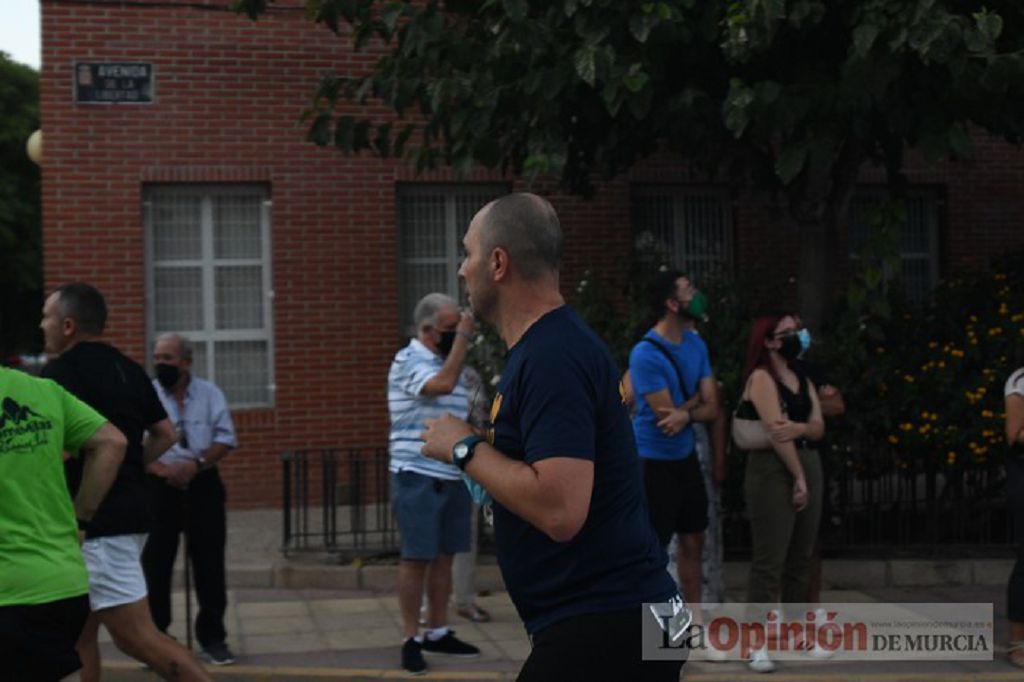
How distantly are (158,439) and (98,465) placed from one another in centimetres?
135

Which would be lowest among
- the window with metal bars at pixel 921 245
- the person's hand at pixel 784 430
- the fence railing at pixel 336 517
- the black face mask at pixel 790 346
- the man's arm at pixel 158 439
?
the fence railing at pixel 336 517

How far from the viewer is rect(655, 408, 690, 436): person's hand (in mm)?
7215

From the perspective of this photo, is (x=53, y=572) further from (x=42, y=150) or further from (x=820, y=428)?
(x=42, y=150)

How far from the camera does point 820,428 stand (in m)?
7.35

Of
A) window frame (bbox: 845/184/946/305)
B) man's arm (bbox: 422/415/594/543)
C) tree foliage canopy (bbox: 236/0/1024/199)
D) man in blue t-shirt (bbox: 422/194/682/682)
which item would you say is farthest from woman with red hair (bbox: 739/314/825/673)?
window frame (bbox: 845/184/946/305)

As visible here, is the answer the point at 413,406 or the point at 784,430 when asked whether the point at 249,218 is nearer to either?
the point at 413,406

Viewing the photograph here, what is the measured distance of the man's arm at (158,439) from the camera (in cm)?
612

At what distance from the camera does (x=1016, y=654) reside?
7.25 metres

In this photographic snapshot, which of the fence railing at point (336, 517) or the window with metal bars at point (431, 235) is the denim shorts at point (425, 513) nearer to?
the fence railing at point (336, 517)

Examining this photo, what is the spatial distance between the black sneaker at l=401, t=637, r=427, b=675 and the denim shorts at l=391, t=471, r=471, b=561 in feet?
1.45

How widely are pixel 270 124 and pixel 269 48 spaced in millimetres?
698

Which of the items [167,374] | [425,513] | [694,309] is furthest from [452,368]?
[167,374]

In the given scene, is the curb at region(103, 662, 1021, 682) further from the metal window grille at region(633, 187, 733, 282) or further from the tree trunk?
the metal window grille at region(633, 187, 733, 282)

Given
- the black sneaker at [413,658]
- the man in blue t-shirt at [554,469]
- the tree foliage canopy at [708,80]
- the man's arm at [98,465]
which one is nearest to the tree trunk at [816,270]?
the tree foliage canopy at [708,80]
